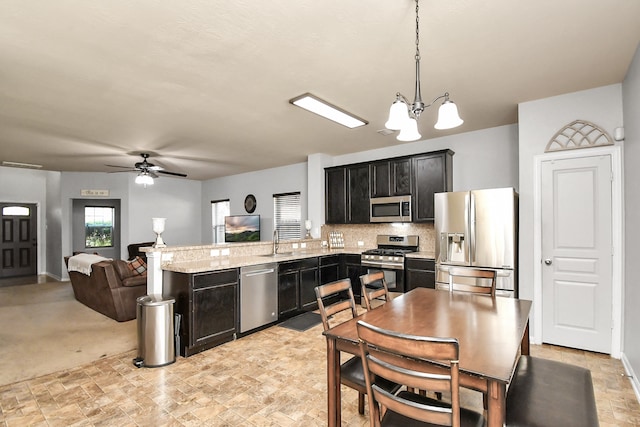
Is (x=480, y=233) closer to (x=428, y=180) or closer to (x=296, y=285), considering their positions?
(x=428, y=180)

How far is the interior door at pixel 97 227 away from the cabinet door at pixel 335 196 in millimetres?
6009

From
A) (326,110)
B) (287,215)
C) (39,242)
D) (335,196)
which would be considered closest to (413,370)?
(326,110)

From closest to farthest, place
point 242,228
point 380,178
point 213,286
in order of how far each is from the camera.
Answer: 1. point 213,286
2. point 380,178
3. point 242,228

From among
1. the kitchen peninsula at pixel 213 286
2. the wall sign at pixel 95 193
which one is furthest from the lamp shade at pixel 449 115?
the wall sign at pixel 95 193

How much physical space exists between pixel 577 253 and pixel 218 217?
8213 mm

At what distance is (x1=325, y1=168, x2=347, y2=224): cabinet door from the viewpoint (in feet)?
19.4

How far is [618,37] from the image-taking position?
238 cm

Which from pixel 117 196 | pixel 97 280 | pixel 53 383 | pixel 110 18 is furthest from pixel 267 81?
pixel 117 196

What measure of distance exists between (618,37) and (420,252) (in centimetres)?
346

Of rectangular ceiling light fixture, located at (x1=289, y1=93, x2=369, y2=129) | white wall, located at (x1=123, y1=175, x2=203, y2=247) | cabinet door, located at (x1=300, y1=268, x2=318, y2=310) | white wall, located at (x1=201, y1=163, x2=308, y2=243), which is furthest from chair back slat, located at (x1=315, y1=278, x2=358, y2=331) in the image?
white wall, located at (x1=123, y1=175, x2=203, y2=247)

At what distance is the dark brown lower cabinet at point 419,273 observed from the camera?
4.44m

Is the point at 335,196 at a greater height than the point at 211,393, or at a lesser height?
greater

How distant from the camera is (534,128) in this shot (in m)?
3.60

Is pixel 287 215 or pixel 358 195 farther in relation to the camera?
pixel 287 215
